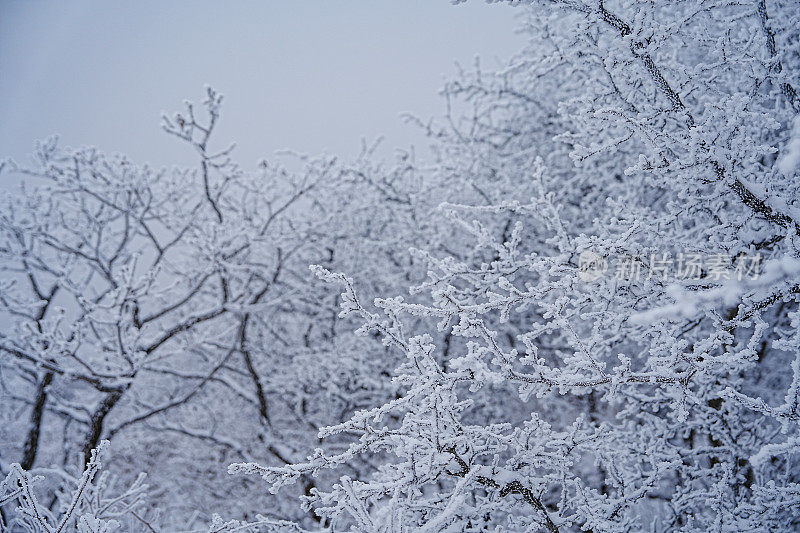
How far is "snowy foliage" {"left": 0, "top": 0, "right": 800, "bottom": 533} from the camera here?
2141 mm

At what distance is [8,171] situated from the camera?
6121 mm

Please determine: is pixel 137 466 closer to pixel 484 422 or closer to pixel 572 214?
pixel 484 422

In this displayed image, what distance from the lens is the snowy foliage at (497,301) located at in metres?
2.14

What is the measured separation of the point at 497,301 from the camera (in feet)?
7.02
